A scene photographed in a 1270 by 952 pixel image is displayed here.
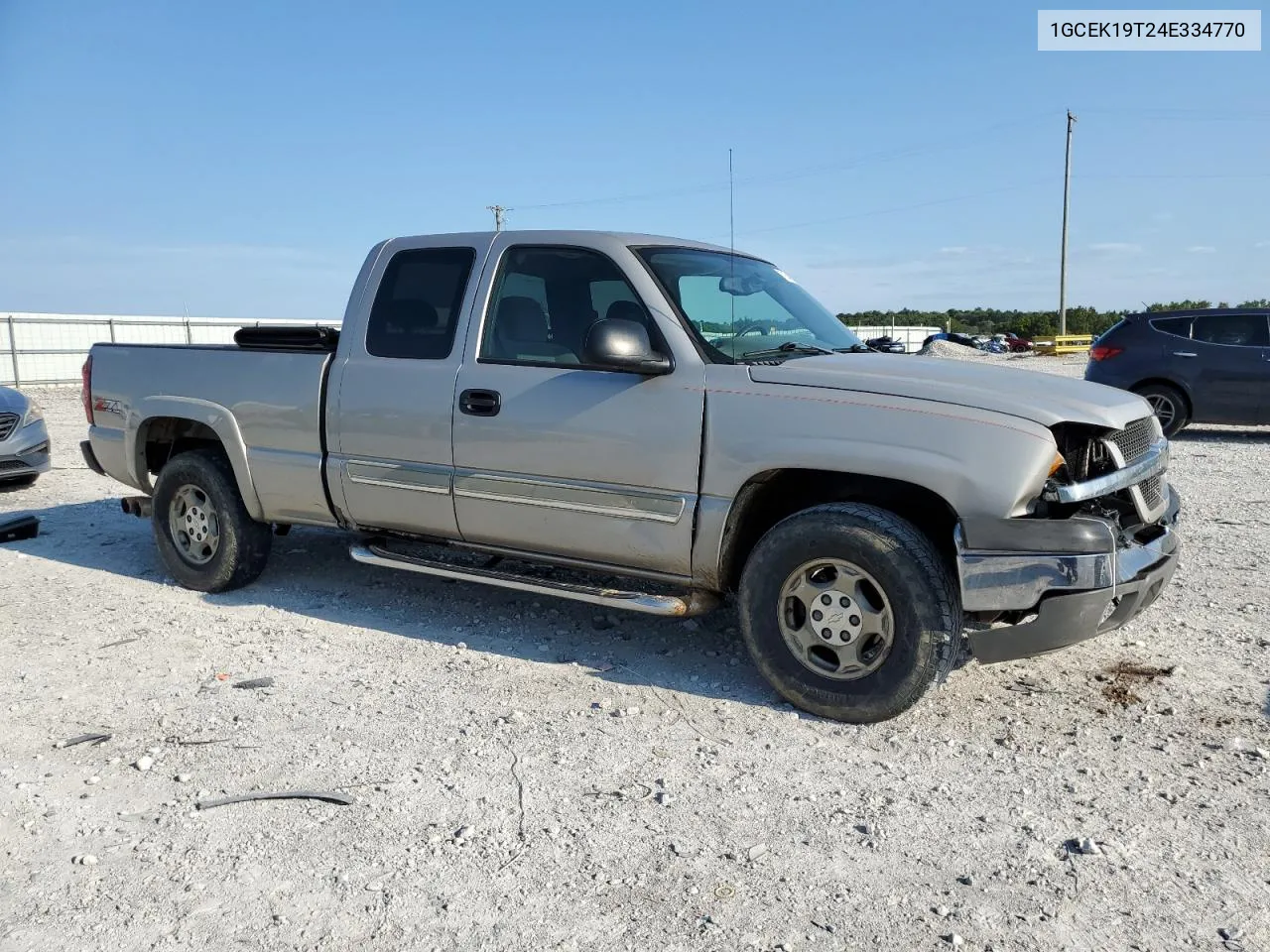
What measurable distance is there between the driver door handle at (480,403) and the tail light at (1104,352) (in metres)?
10.4

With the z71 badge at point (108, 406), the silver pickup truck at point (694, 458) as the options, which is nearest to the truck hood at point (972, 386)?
the silver pickup truck at point (694, 458)

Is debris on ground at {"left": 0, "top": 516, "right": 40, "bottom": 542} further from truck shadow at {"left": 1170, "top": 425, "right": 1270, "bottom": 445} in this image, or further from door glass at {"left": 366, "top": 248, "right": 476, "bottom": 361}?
truck shadow at {"left": 1170, "top": 425, "right": 1270, "bottom": 445}

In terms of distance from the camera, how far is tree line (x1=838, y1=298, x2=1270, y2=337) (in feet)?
203

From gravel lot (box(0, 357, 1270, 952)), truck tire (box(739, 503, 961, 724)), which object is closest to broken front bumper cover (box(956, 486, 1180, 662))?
truck tire (box(739, 503, 961, 724))

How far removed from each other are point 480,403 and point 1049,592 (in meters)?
2.62

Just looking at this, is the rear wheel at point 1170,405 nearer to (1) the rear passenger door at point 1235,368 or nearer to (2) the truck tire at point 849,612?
(1) the rear passenger door at point 1235,368

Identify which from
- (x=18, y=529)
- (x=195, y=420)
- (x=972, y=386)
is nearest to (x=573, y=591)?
(x=972, y=386)

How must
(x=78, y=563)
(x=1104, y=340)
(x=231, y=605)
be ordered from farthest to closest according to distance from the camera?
(x=1104, y=340)
(x=78, y=563)
(x=231, y=605)

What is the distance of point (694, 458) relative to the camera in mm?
4297

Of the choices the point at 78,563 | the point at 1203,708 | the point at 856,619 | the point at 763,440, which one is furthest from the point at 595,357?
the point at 78,563

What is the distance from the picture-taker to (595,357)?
13.8ft

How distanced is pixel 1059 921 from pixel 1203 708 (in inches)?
72.1

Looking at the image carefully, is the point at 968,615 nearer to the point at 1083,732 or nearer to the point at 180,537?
the point at 1083,732

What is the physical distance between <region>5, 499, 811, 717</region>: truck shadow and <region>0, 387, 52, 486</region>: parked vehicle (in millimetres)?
2287
